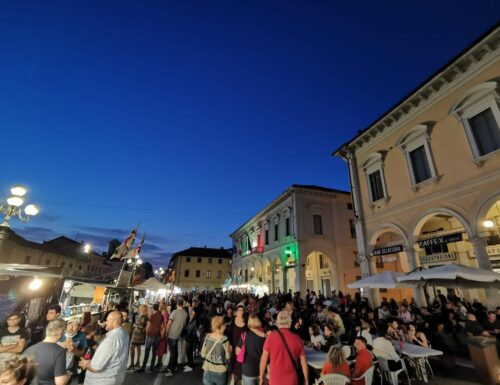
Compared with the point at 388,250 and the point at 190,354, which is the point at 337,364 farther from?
the point at 388,250

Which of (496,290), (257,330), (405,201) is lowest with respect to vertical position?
(257,330)

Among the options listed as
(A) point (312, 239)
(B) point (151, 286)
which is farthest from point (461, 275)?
(B) point (151, 286)

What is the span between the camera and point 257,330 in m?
4.30

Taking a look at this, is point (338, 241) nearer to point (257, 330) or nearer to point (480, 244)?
point (480, 244)

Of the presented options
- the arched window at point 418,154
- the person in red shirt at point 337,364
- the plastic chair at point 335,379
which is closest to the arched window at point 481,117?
the arched window at point 418,154

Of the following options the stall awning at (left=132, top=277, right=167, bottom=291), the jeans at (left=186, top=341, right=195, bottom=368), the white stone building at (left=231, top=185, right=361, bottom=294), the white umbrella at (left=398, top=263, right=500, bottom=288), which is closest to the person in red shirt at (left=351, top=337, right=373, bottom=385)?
the white umbrella at (left=398, top=263, right=500, bottom=288)

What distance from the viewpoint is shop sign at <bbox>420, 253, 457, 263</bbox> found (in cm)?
1480

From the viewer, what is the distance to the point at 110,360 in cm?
351

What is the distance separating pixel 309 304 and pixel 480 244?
879 cm

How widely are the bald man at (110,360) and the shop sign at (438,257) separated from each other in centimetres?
1715

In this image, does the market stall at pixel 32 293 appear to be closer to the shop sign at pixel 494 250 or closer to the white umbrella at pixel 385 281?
the white umbrella at pixel 385 281

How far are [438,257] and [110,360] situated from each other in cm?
1767

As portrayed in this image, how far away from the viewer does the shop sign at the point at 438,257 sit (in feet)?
48.6

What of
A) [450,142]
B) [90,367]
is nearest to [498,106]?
[450,142]
